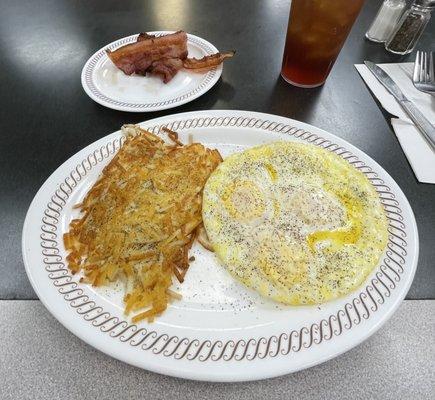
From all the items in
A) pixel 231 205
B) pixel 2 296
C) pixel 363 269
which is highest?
pixel 363 269

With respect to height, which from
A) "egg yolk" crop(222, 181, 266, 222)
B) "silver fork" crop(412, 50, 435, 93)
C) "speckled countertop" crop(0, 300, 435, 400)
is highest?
"silver fork" crop(412, 50, 435, 93)

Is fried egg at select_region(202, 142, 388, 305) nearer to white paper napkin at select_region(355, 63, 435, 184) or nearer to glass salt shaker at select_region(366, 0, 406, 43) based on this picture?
white paper napkin at select_region(355, 63, 435, 184)

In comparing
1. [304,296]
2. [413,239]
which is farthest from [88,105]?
[413,239]

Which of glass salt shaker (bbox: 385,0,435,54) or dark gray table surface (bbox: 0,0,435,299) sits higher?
glass salt shaker (bbox: 385,0,435,54)

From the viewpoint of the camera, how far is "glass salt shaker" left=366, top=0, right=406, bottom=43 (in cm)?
220

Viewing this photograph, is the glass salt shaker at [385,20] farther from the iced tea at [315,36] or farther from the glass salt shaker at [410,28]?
the iced tea at [315,36]

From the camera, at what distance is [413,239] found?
1.25 meters

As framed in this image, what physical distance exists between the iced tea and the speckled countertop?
1.44 metres

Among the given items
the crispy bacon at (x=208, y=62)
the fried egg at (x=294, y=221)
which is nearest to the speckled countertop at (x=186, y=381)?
the fried egg at (x=294, y=221)

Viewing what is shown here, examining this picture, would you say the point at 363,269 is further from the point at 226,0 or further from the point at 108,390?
the point at 226,0

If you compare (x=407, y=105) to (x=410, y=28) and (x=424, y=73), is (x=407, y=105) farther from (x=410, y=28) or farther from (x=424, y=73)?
(x=410, y=28)

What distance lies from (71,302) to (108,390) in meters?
0.32

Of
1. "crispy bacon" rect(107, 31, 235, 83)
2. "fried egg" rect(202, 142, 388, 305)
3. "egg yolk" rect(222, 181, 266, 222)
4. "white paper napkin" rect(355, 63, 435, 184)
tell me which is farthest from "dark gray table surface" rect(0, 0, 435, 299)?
"egg yolk" rect(222, 181, 266, 222)

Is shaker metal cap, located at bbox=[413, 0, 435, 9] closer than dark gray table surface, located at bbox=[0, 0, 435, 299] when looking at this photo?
No
